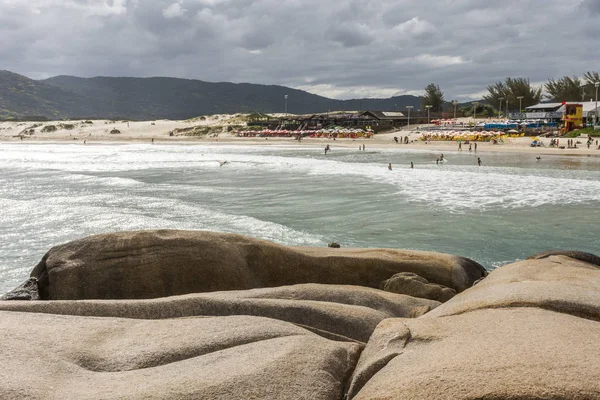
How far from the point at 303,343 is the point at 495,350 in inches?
49.7

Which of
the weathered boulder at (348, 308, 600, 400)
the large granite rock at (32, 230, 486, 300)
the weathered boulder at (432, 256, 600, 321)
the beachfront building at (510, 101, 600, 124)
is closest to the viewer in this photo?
the weathered boulder at (348, 308, 600, 400)

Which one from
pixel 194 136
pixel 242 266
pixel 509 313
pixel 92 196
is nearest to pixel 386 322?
pixel 509 313

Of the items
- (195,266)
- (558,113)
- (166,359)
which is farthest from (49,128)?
(166,359)

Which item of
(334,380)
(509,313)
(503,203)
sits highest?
(509,313)

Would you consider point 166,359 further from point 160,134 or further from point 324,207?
point 160,134

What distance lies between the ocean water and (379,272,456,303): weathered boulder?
18.2 feet

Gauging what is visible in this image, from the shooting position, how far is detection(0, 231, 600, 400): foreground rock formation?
2746 mm

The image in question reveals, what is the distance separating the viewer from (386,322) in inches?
160

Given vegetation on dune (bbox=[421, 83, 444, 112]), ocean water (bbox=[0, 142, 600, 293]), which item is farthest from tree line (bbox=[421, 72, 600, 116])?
ocean water (bbox=[0, 142, 600, 293])

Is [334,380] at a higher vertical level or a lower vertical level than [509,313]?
lower

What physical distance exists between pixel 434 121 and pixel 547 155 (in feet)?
179

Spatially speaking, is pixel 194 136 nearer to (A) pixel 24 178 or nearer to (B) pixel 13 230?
(A) pixel 24 178

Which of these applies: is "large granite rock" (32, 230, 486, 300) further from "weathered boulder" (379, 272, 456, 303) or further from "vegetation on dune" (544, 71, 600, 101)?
"vegetation on dune" (544, 71, 600, 101)

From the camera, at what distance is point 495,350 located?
294cm
